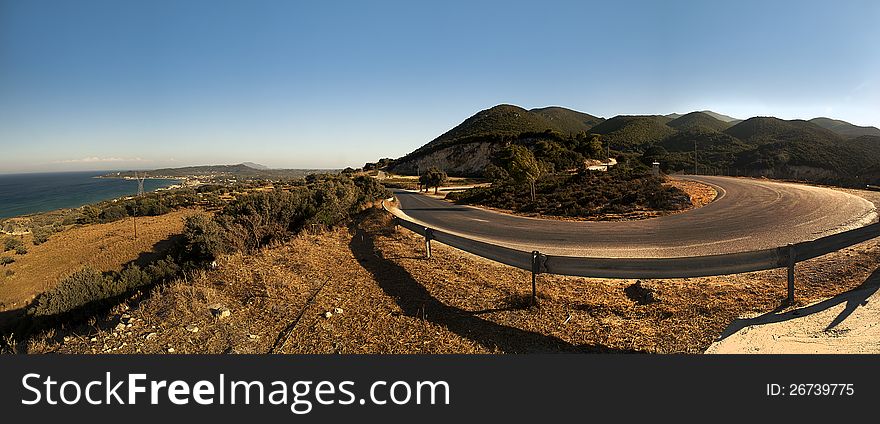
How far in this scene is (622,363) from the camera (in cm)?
330

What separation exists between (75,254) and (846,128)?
189 meters

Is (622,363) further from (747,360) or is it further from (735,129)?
(735,129)

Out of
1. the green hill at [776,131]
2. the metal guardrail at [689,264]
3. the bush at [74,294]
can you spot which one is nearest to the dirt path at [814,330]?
the metal guardrail at [689,264]

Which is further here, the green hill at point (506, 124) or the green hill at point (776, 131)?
the green hill at point (506, 124)

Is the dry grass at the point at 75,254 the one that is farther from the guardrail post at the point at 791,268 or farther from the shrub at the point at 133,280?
the guardrail post at the point at 791,268

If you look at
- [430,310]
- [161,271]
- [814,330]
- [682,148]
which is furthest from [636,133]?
[161,271]

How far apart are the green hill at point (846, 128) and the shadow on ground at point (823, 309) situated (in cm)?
14398

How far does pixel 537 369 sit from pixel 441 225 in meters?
13.9

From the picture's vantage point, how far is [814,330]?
4281 millimetres

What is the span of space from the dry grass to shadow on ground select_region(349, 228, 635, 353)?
1437cm

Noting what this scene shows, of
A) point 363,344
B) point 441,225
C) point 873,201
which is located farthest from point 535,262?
point 873,201

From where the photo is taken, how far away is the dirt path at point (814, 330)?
392cm

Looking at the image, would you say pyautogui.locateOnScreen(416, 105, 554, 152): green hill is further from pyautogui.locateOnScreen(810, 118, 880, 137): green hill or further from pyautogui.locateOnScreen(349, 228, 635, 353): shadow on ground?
pyautogui.locateOnScreen(810, 118, 880, 137): green hill

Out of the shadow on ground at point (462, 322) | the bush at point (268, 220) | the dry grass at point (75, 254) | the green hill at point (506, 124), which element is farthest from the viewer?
the green hill at point (506, 124)
